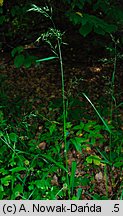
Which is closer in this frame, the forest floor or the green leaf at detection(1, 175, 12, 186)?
the green leaf at detection(1, 175, 12, 186)

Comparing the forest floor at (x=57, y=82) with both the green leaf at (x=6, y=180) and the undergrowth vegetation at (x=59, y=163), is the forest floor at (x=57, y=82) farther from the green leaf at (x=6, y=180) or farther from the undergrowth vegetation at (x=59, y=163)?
the green leaf at (x=6, y=180)

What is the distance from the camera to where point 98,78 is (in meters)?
4.05

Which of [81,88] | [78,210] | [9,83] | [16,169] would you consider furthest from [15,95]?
[78,210]

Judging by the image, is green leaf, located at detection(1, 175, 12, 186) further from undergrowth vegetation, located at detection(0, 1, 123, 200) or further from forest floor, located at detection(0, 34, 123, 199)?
forest floor, located at detection(0, 34, 123, 199)

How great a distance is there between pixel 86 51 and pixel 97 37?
0.45m

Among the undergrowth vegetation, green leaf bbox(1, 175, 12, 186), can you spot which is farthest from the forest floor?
green leaf bbox(1, 175, 12, 186)

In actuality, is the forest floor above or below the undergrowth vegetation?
above

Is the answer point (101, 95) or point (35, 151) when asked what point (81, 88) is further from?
point (35, 151)

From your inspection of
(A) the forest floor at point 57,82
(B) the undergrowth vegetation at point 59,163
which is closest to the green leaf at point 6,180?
(B) the undergrowth vegetation at point 59,163

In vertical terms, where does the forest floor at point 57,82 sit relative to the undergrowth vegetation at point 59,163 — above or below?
above

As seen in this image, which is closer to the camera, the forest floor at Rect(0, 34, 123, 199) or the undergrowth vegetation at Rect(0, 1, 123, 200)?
the undergrowth vegetation at Rect(0, 1, 123, 200)

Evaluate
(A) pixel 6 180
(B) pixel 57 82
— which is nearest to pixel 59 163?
(A) pixel 6 180

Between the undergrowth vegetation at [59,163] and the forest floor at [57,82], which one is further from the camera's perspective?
the forest floor at [57,82]

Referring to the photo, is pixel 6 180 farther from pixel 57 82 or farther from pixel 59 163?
pixel 57 82
